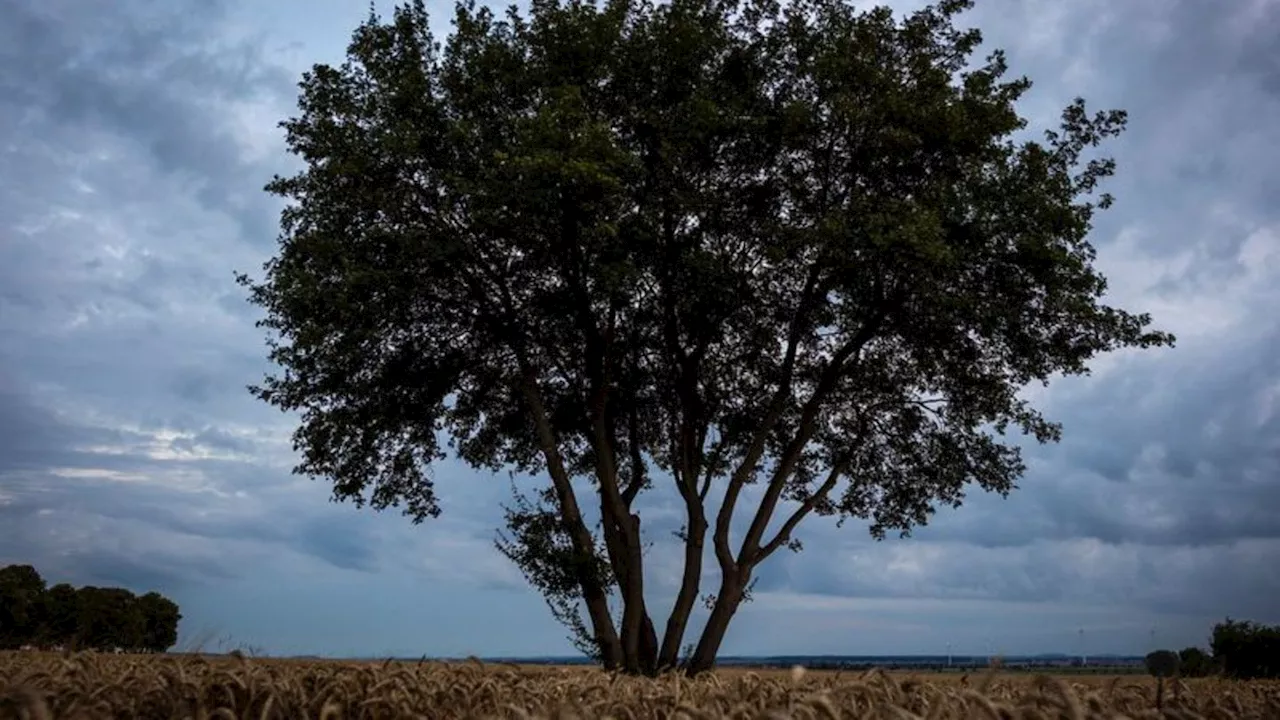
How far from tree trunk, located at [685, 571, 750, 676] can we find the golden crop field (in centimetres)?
1558

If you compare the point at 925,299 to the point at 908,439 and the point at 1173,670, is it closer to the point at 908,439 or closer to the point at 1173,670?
the point at 908,439

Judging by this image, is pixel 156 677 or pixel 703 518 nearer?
pixel 156 677

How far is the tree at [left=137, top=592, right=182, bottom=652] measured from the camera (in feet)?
129

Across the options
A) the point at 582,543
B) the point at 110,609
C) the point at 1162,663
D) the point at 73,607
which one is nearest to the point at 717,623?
the point at 582,543

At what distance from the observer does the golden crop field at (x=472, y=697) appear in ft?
13.2

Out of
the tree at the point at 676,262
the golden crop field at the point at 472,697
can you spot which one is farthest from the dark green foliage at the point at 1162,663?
the tree at the point at 676,262

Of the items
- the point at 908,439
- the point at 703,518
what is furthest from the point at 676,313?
the point at 908,439

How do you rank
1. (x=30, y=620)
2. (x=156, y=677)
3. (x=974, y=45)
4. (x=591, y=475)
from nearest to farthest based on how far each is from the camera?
(x=156, y=677) → (x=974, y=45) → (x=591, y=475) → (x=30, y=620)

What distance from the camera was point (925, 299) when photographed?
21141 mm

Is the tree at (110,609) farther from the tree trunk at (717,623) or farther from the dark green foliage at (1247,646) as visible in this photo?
the dark green foliage at (1247,646)

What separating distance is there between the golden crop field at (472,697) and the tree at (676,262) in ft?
44.0

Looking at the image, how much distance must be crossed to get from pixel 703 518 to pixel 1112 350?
8.69 metres

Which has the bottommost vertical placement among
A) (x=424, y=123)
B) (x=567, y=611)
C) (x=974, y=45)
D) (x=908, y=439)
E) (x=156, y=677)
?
(x=156, y=677)

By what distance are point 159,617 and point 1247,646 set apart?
115ft
